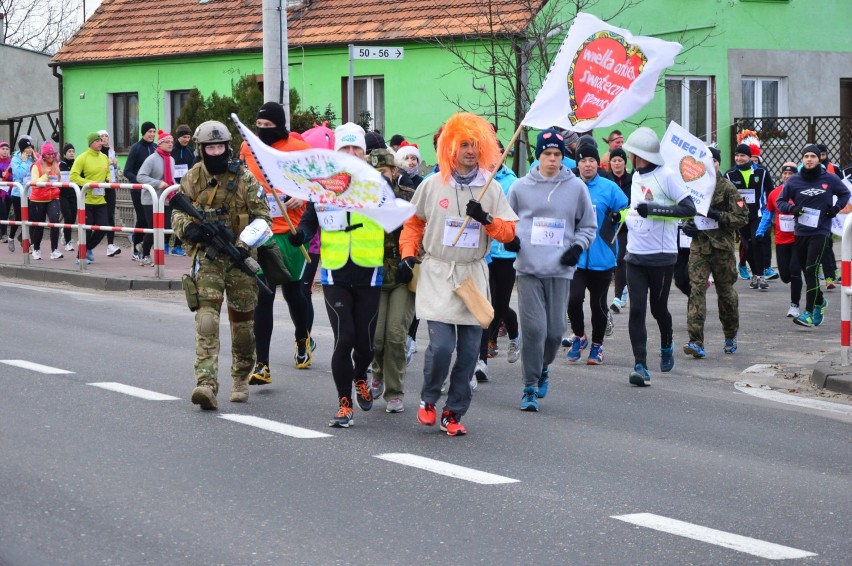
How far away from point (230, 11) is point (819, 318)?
18.5 m

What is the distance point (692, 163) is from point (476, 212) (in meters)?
3.88

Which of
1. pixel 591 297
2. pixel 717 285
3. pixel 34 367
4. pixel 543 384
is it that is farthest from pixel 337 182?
pixel 717 285

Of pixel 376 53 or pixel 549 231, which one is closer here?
pixel 549 231

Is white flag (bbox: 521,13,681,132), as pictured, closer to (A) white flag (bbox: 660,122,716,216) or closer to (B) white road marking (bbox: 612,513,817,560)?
(A) white flag (bbox: 660,122,716,216)

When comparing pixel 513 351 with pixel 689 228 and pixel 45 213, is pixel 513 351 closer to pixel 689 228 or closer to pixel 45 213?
pixel 689 228

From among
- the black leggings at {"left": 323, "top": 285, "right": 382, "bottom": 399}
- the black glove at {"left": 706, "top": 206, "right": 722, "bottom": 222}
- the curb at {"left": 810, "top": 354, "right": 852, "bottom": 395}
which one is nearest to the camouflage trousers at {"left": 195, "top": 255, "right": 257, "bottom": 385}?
the black leggings at {"left": 323, "top": 285, "right": 382, "bottom": 399}

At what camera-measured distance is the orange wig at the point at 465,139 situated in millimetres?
8266

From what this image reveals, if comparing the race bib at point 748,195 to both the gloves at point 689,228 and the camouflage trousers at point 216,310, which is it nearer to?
the gloves at point 689,228

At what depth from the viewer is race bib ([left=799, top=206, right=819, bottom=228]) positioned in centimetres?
1466

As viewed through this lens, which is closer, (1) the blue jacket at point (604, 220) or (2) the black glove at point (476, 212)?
(2) the black glove at point (476, 212)

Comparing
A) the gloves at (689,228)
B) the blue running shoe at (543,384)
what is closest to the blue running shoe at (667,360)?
the gloves at (689,228)

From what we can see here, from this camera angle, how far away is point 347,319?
28.3 feet

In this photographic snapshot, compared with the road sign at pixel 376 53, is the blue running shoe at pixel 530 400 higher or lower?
lower

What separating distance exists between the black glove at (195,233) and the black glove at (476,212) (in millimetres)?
1771
